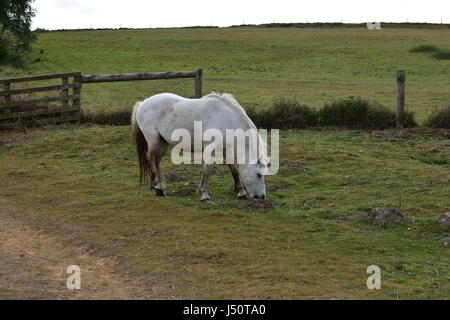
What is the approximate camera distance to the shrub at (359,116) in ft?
54.3

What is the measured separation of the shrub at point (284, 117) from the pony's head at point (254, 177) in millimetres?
6563

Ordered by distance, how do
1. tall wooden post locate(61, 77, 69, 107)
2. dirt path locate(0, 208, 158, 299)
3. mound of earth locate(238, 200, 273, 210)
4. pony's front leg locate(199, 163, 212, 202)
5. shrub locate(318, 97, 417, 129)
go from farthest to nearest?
tall wooden post locate(61, 77, 69, 107)
shrub locate(318, 97, 417, 129)
pony's front leg locate(199, 163, 212, 202)
mound of earth locate(238, 200, 273, 210)
dirt path locate(0, 208, 158, 299)

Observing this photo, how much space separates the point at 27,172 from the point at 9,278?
6.44 metres

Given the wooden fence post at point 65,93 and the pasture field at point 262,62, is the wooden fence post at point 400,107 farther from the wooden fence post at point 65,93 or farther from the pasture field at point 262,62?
the wooden fence post at point 65,93

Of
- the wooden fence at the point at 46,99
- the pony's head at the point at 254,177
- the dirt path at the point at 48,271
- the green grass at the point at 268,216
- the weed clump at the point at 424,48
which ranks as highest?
the weed clump at the point at 424,48

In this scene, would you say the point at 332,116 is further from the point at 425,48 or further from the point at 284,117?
the point at 425,48

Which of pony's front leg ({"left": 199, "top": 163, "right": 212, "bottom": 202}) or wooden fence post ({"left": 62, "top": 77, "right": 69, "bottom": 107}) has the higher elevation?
wooden fence post ({"left": 62, "top": 77, "right": 69, "bottom": 107})

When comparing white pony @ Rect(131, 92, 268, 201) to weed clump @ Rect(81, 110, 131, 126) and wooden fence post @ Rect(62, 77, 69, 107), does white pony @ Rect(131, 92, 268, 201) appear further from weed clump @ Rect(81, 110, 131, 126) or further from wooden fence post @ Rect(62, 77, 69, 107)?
wooden fence post @ Rect(62, 77, 69, 107)

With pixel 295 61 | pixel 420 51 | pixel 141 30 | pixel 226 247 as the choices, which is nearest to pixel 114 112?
pixel 226 247

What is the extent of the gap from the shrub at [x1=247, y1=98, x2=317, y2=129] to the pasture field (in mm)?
3770

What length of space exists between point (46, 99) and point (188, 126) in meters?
8.01

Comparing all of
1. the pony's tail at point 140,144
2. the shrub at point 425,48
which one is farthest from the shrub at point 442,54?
the pony's tail at point 140,144

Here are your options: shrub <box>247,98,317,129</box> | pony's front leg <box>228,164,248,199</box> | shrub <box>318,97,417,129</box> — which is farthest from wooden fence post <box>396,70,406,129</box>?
pony's front leg <box>228,164,248,199</box>

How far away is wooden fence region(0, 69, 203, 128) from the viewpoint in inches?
685
